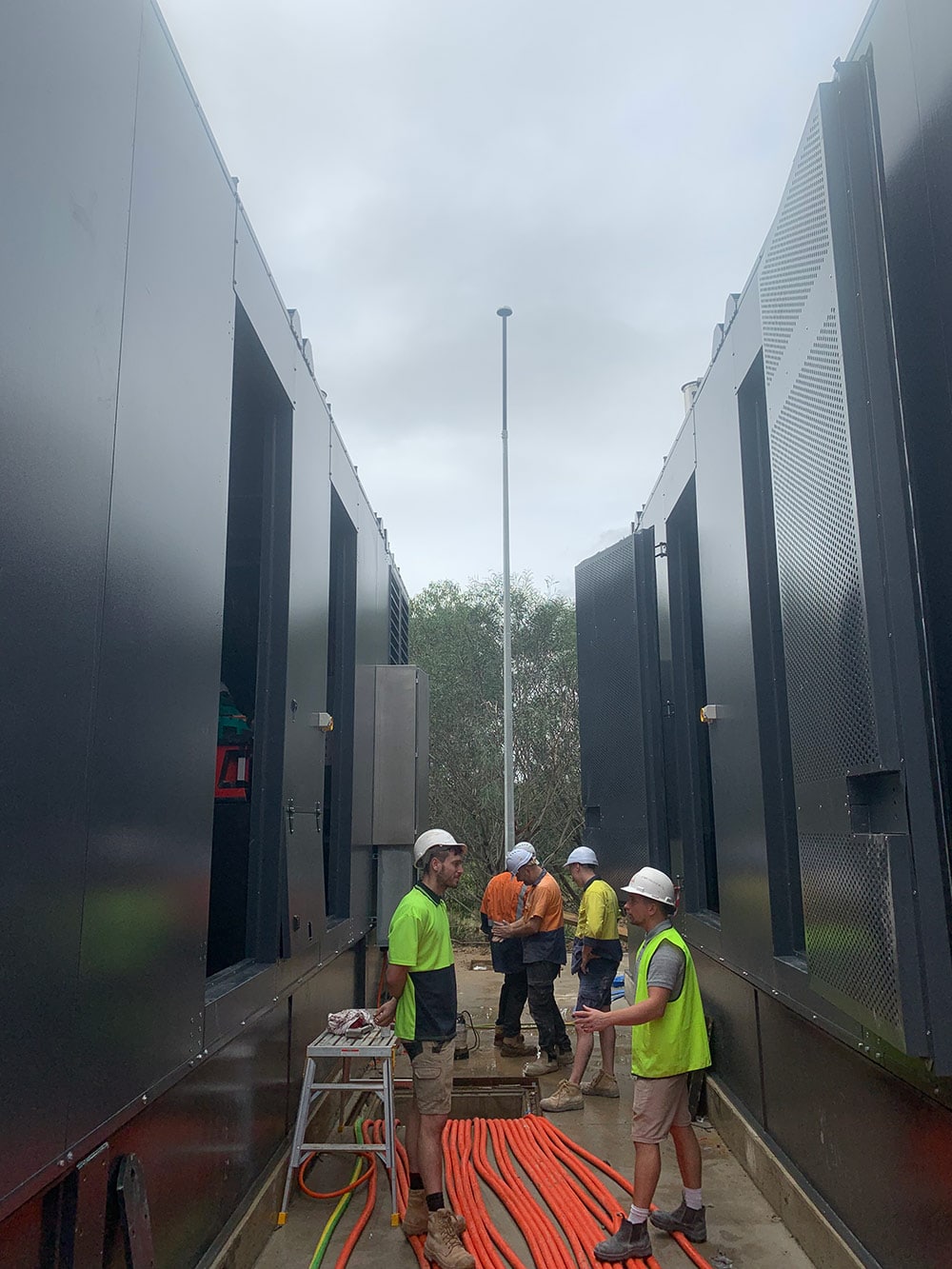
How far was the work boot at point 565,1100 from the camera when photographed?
21.3 feet

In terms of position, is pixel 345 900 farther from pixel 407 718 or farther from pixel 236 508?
pixel 236 508

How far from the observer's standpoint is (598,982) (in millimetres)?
7074

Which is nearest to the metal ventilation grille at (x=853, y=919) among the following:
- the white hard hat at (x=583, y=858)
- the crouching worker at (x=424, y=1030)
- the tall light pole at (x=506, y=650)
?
the crouching worker at (x=424, y=1030)

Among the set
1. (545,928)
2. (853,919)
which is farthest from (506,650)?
(853,919)

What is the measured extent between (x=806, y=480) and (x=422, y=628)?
17030mm

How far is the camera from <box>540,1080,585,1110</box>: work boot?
21.3 ft

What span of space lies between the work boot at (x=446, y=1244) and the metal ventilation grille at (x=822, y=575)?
2612 mm

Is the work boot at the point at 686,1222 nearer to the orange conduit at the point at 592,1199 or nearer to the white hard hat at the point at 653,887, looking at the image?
the orange conduit at the point at 592,1199

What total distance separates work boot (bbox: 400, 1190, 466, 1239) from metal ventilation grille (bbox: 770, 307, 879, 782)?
2767 mm

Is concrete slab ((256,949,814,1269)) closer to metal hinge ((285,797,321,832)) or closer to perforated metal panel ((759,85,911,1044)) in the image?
perforated metal panel ((759,85,911,1044))

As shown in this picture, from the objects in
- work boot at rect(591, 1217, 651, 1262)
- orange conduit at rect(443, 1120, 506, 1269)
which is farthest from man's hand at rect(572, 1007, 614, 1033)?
orange conduit at rect(443, 1120, 506, 1269)

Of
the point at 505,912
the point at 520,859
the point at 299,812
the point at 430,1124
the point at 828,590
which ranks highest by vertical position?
the point at 828,590

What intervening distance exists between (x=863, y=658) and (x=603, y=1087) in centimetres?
489

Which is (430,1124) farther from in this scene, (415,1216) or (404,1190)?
(404,1190)
